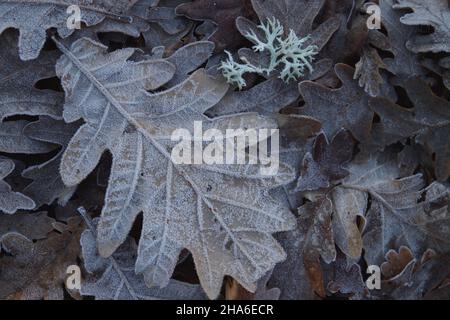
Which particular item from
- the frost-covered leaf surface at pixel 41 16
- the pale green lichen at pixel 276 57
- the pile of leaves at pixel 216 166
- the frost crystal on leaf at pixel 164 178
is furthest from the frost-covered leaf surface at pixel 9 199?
the pale green lichen at pixel 276 57

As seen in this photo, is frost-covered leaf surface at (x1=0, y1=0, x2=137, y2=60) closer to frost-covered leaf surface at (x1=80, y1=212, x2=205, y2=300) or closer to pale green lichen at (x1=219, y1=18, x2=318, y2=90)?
pale green lichen at (x1=219, y1=18, x2=318, y2=90)

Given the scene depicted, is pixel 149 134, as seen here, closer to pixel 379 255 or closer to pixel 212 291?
pixel 212 291

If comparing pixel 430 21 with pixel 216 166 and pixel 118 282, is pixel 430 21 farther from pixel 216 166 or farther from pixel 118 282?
pixel 118 282

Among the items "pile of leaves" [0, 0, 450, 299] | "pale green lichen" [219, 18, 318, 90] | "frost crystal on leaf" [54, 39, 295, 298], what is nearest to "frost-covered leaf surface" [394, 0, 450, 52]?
"pile of leaves" [0, 0, 450, 299]

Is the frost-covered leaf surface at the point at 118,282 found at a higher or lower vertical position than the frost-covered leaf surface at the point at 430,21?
lower

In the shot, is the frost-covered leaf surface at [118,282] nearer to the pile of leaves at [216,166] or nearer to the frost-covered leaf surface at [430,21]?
the pile of leaves at [216,166]

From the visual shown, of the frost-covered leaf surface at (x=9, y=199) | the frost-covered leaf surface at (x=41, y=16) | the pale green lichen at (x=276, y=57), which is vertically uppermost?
the frost-covered leaf surface at (x=41, y=16)

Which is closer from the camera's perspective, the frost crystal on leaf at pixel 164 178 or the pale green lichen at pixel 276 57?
the frost crystal on leaf at pixel 164 178
